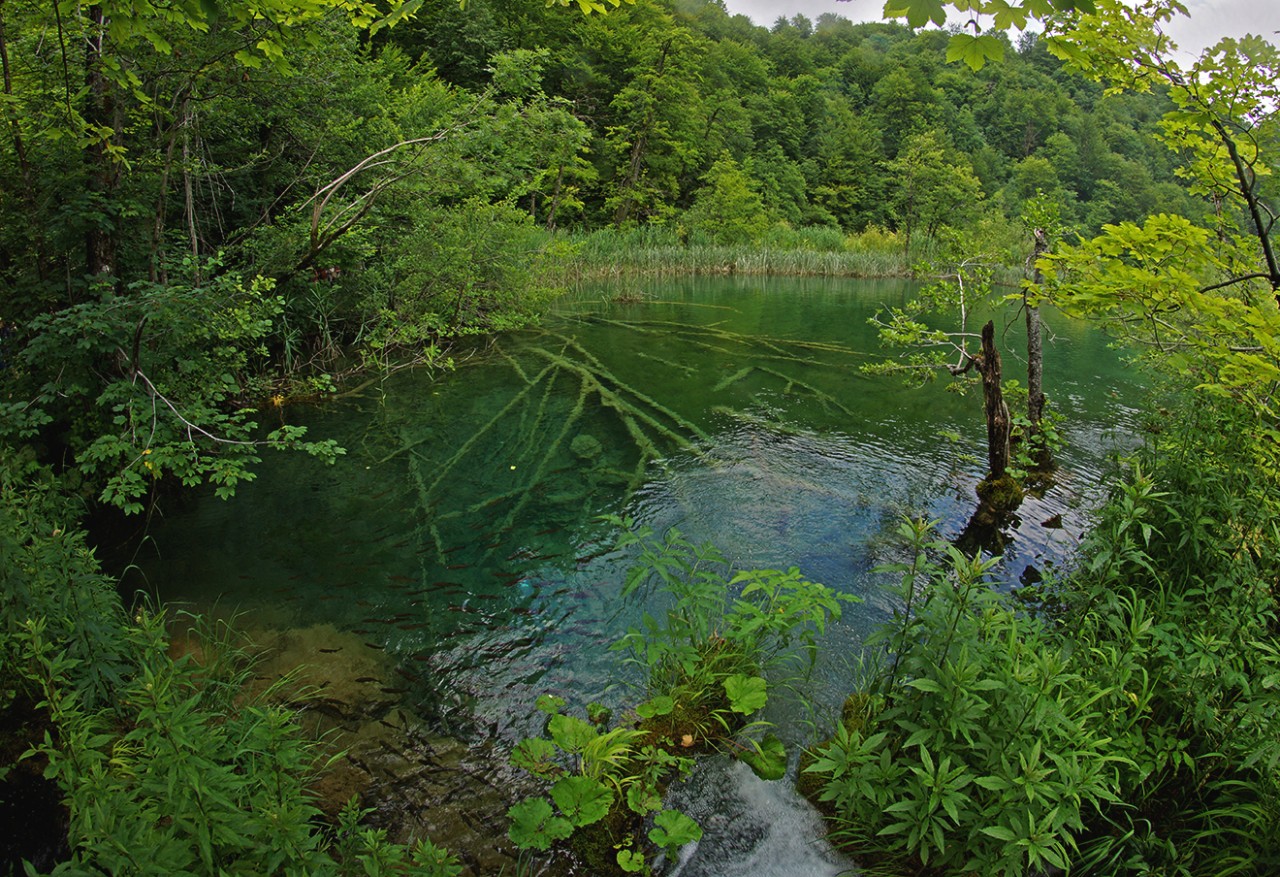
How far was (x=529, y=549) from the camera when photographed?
16.5ft

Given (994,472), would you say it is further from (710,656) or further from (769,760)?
(769,760)

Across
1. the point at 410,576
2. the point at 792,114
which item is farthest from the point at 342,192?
the point at 792,114

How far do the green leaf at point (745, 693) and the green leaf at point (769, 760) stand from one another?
178 millimetres

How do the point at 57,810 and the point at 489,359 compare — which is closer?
the point at 57,810

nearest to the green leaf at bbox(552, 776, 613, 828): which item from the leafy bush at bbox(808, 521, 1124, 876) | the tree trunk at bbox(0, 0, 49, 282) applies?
the leafy bush at bbox(808, 521, 1124, 876)

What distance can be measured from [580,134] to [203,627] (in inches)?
305

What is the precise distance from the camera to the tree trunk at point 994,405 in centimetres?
546

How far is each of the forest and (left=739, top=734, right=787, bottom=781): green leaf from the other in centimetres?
2

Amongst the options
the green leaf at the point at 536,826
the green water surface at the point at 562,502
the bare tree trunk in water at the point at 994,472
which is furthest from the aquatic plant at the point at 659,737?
the bare tree trunk in water at the point at 994,472

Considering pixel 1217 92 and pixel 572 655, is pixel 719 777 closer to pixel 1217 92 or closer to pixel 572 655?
pixel 572 655

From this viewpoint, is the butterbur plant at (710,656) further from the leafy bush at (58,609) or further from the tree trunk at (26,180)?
the tree trunk at (26,180)

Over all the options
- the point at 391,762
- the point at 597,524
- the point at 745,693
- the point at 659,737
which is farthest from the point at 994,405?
the point at 391,762

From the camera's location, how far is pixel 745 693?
2947 millimetres

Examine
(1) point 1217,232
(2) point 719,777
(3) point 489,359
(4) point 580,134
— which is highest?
(4) point 580,134
